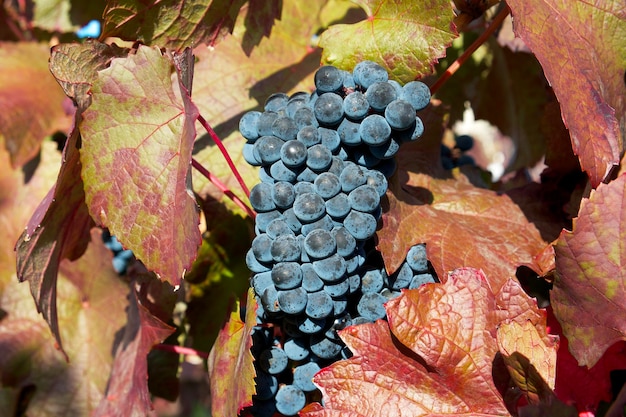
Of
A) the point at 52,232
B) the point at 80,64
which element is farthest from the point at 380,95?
the point at 52,232

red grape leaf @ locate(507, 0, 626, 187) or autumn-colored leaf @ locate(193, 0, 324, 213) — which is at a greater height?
red grape leaf @ locate(507, 0, 626, 187)

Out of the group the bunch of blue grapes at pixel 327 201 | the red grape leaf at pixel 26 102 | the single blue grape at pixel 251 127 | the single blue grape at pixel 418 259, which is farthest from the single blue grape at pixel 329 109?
the red grape leaf at pixel 26 102

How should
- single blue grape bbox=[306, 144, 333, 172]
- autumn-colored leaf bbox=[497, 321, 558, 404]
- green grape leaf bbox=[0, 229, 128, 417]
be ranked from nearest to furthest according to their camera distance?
autumn-colored leaf bbox=[497, 321, 558, 404] < single blue grape bbox=[306, 144, 333, 172] < green grape leaf bbox=[0, 229, 128, 417]

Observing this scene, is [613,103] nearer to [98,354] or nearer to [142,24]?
[142,24]

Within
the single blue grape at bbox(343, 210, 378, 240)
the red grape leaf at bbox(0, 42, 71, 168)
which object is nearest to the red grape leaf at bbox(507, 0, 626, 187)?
the single blue grape at bbox(343, 210, 378, 240)

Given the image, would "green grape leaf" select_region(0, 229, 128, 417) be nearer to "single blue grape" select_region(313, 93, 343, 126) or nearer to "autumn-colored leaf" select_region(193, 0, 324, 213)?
"autumn-colored leaf" select_region(193, 0, 324, 213)

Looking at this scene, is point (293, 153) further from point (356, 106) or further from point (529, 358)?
point (529, 358)

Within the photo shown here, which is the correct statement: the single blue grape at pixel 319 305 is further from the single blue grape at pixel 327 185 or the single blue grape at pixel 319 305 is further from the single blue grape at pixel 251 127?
the single blue grape at pixel 251 127
